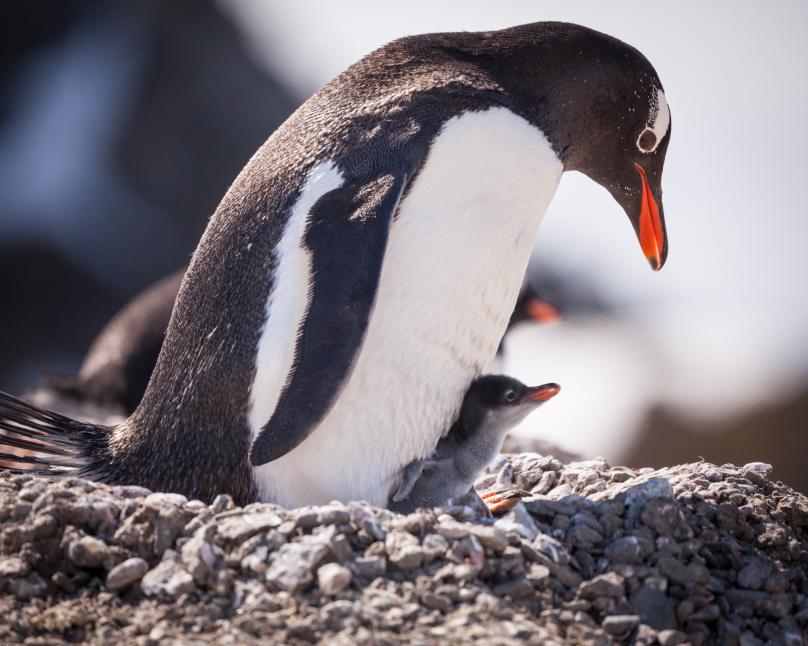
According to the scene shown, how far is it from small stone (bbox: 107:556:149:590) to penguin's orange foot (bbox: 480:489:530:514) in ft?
3.16

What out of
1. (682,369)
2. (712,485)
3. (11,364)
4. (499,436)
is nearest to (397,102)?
(499,436)

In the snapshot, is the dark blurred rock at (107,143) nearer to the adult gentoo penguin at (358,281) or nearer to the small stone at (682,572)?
the adult gentoo penguin at (358,281)

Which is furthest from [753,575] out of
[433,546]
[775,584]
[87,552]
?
[87,552]

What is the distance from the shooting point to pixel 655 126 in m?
2.99

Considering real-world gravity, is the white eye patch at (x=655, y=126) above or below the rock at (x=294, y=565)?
above

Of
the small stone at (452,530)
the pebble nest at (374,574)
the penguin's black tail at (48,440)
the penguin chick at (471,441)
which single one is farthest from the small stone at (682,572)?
the penguin's black tail at (48,440)

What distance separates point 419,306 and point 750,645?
104 cm

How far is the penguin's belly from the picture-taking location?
8.34ft

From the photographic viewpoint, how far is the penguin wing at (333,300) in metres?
2.33

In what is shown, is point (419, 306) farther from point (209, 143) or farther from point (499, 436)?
point (209, 143)

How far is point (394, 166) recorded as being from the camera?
2.51 meters

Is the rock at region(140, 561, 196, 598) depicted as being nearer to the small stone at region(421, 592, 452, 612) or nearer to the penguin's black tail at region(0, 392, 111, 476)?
the small stone at region(421, 592, 452, 612)

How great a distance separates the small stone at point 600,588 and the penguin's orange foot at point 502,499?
60 centimetres

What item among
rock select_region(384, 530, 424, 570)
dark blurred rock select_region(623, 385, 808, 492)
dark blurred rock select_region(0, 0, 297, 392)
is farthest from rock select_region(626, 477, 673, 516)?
dark blurred rock select_region(0, 0, 297, 392)
